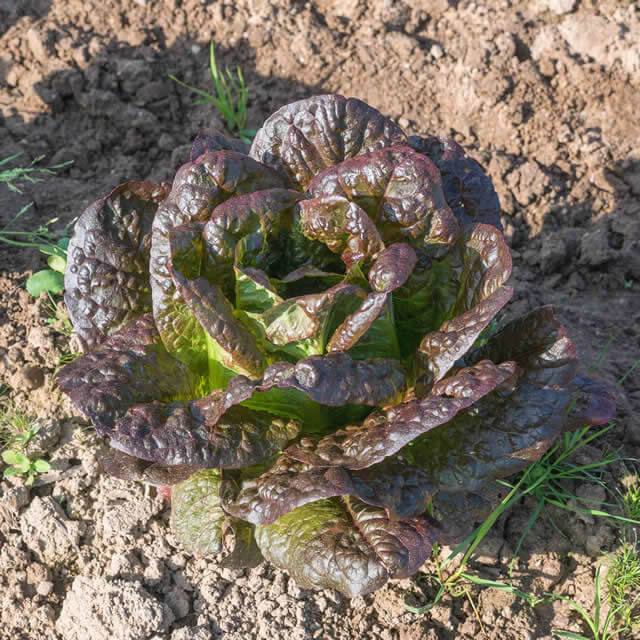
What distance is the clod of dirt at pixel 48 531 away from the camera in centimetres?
324

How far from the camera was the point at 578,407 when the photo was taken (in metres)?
2.85

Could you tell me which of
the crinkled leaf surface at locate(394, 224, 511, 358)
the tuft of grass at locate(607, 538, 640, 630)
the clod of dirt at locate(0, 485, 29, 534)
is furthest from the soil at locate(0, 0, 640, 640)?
the crinkled leaf surface at locate(394, 224, 511, 358)

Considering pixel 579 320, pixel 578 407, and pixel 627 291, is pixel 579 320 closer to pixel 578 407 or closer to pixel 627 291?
pixel 627 291

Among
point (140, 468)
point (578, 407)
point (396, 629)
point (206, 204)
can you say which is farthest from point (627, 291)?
point (140, 468)

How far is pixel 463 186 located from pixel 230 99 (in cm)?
215

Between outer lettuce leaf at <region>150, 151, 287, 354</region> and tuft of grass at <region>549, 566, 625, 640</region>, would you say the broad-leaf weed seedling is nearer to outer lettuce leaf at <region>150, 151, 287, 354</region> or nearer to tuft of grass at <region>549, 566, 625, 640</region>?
outer lettuce leaf at <region>150, 151, 287, 354</region>

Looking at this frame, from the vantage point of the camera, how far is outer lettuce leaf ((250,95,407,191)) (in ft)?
9.29

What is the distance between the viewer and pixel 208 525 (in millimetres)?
2795

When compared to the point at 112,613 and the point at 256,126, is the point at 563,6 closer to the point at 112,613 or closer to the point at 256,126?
the point at 256,126

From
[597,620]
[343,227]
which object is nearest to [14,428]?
[343,227]

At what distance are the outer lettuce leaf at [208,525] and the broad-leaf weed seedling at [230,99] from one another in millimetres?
2469

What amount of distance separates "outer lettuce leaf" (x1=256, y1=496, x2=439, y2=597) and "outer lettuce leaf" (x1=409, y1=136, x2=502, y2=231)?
1.24 meters

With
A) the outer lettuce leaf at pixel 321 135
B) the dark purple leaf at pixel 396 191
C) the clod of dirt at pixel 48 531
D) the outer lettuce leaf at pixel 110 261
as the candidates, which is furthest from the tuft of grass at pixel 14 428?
the dark purple leaf at pixel 396 191

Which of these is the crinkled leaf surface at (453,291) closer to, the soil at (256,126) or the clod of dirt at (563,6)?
the soil at (256,126)
